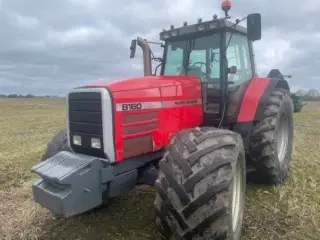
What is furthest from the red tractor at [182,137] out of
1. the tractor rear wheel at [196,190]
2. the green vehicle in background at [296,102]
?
the green vehicle in background at [296,102]

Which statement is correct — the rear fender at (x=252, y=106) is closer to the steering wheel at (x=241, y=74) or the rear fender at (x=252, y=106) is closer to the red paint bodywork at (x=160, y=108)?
the red paint bodywork at (x=160, y=108)

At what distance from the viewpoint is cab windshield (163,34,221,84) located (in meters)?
5.18

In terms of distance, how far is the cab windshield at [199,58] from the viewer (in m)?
5.18

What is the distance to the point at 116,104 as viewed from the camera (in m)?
3.90

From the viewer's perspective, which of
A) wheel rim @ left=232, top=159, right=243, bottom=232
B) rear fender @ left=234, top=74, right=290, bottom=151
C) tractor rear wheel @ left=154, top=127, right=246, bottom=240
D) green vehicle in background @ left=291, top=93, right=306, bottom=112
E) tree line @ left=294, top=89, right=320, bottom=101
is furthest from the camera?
tree line @ left=294, top=89, right=320, bottom=101

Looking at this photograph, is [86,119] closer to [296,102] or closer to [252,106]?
[252,106]

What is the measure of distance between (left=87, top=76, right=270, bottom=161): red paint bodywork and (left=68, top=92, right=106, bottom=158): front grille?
0.17 metres

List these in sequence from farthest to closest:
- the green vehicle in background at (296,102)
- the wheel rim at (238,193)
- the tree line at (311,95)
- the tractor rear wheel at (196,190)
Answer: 1. the tree line at (311,95)
2. the green vehicle in background at (296,102)
3. the wheel rim at (238,193)
4. the tractor rear wheel at (196,190)

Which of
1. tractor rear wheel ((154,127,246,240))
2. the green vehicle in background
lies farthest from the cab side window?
the green vehicle in background

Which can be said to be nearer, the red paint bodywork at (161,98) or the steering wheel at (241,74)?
the red paint bodywork at (161,98)

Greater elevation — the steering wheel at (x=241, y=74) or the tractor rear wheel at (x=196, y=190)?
the steering wheel at (x=241, y=74)

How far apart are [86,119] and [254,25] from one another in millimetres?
2506

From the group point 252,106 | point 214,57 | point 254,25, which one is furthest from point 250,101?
point 254,25

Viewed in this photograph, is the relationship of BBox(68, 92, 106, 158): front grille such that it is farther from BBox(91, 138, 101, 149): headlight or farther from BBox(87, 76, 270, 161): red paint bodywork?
BBox(87, 76, 270, 161): red paint bodywork
